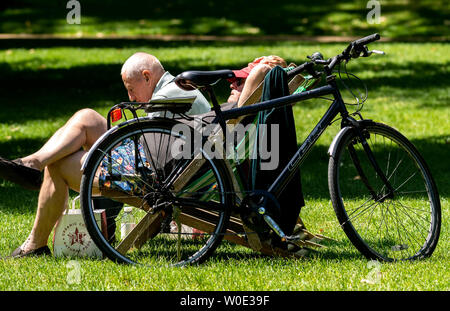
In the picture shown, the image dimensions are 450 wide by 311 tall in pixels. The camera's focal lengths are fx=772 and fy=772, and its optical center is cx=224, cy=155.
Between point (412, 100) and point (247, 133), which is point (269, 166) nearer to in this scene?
point (247, 133)

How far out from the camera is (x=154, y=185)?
4.18 metres

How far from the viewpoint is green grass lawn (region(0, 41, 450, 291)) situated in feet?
12.9

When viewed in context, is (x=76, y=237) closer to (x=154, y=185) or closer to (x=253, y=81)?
(x=154, y=185)

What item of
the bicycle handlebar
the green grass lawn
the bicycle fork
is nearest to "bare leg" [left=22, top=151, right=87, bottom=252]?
the green grass lawn

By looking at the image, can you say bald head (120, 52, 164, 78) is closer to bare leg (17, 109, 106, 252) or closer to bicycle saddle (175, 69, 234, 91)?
bare leg (17, 109, 106, 252)

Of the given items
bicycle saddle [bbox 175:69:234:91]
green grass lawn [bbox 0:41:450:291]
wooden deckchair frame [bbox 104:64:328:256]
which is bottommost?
green grass lawn [bbox 0:41:450:291]

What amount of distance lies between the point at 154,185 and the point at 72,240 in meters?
0.68

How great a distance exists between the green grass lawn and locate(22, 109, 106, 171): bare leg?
0.58 meters

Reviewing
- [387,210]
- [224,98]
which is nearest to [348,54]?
[387,210]

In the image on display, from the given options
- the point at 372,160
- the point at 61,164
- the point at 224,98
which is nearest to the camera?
the point at 372,160

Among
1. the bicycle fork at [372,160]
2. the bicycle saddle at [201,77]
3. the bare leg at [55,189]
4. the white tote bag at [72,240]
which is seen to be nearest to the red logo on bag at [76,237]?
the white tote bag at [72,240]

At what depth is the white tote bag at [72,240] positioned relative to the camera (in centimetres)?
448

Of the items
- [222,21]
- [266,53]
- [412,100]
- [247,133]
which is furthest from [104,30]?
[247,133]
